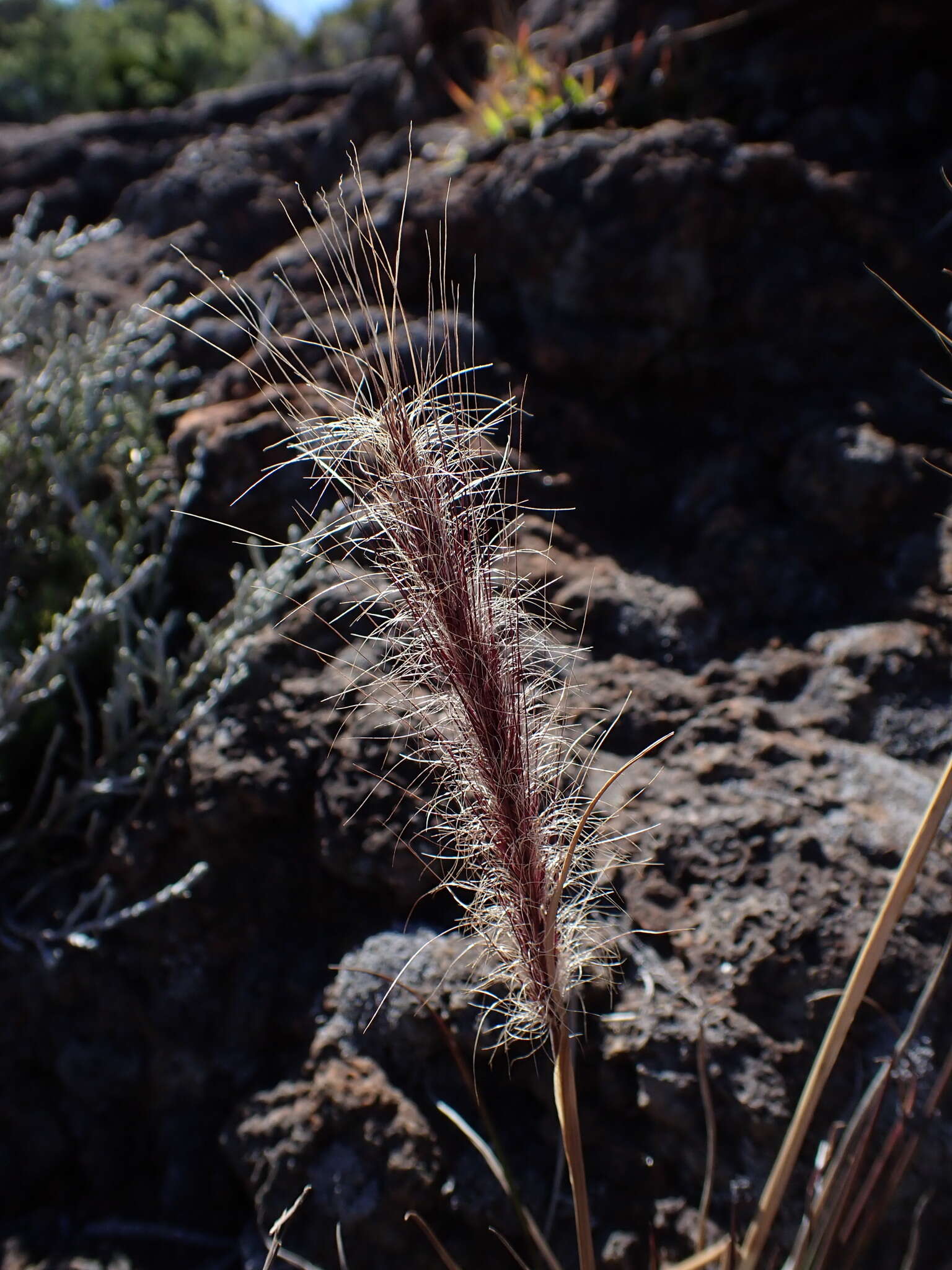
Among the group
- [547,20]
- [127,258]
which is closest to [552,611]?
[127,258]

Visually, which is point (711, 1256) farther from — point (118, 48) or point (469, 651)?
point (118, 48)

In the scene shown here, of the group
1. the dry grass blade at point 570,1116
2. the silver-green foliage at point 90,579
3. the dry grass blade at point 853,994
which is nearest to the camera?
the dry grass blade at point 853,994

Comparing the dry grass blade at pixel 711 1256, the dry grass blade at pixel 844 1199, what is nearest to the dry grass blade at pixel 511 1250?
the dry grass blade at pixel 711 1256

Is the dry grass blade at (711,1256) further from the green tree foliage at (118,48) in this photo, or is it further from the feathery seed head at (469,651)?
the green tree foliage at (118,48)

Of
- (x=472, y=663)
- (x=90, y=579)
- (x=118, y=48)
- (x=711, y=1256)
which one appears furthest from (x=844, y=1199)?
(x=118, y=48)

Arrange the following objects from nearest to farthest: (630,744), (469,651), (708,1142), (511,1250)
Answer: (469,651)
(511,1250)
(708,1142)
(630,744)

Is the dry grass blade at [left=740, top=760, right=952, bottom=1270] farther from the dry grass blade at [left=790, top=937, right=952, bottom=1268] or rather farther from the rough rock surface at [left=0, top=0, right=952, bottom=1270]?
the rough rock surface at [left=0, top=0, right=952, bottom=1270]

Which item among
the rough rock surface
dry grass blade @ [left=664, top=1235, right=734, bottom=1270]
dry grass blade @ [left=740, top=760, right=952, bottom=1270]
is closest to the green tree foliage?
the rough rock surface
